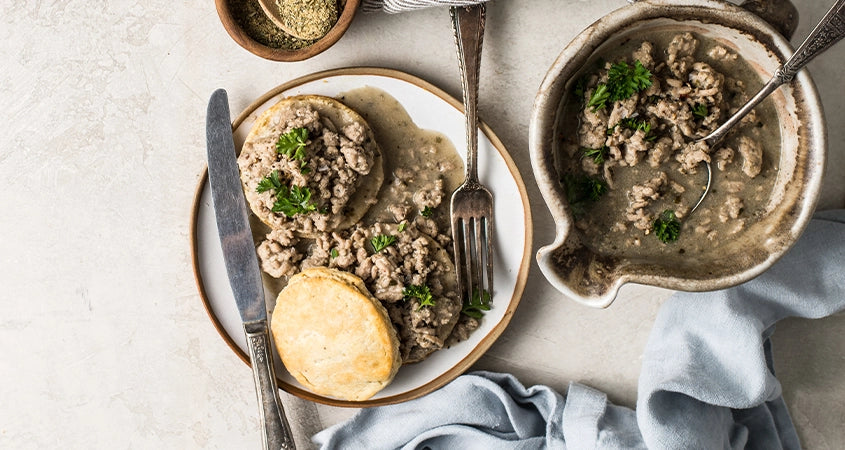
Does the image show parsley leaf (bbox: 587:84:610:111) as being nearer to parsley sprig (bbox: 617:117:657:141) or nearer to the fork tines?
parsley sprig (bbox: 617:117:657:141)

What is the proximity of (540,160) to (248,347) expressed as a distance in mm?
1553

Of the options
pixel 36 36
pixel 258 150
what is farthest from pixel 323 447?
pixel 36 36

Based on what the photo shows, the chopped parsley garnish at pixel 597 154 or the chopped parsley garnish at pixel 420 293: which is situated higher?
the chopped parsley garnish at pixel 597 154

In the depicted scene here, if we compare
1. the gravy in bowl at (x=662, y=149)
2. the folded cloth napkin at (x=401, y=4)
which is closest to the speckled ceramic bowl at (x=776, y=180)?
the gravy in bowl at (x=662, y=149)

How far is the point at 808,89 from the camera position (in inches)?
102

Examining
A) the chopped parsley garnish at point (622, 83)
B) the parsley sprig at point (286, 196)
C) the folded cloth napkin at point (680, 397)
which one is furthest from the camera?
the folded cloth napkin at point (680, 397)

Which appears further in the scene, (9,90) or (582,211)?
(9,90)

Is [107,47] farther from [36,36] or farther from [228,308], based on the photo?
[228,308]

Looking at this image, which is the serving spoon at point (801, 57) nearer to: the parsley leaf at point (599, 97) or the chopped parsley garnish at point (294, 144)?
the parsley leaf at point (599, 97)

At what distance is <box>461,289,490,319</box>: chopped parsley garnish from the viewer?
10.0 ft

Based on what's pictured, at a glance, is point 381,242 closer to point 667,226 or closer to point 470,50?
point 470,50

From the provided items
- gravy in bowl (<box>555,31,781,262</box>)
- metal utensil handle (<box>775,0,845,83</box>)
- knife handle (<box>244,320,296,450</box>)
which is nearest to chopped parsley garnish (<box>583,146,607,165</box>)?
gravy in bowl (<box>555,31,781,262</box>)

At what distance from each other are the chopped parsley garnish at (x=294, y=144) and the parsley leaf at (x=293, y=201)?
10 cm

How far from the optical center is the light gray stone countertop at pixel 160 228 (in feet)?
10.1
